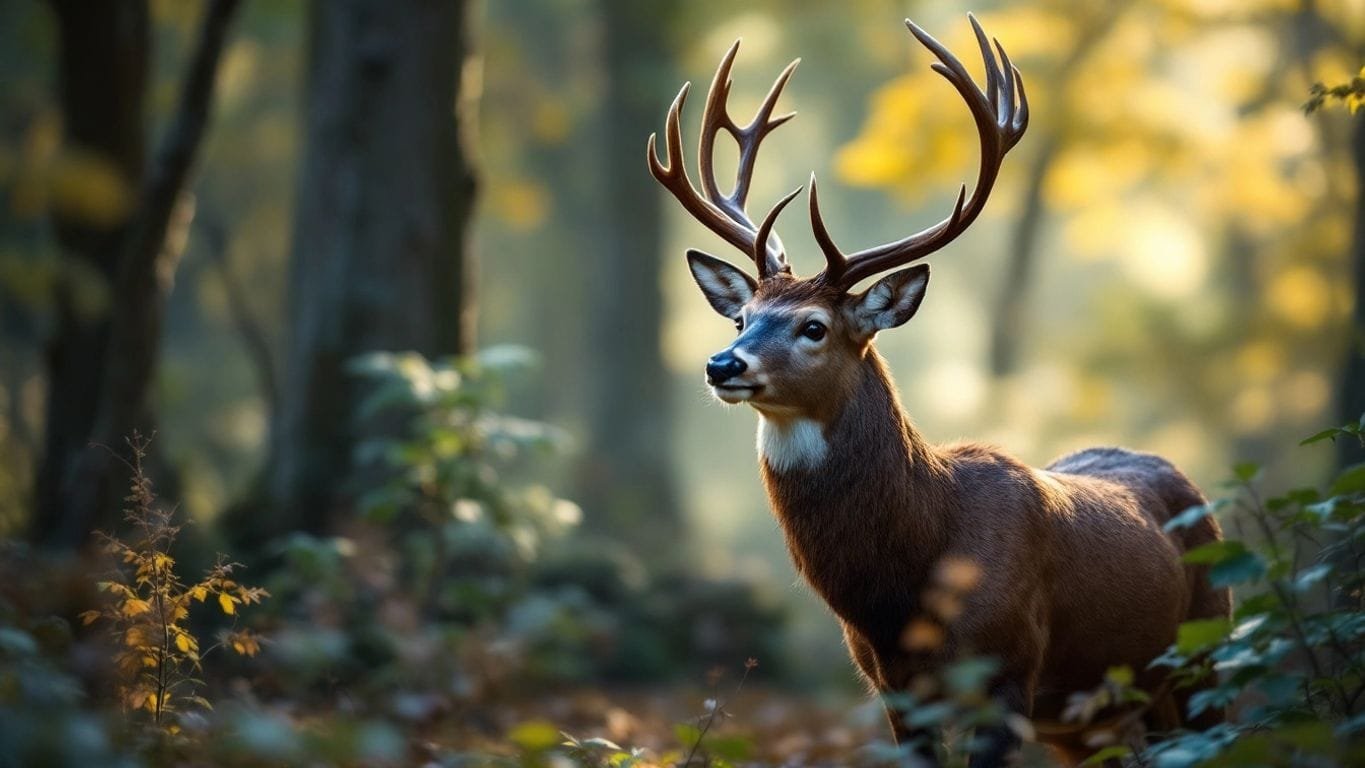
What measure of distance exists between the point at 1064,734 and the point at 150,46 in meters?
8.21

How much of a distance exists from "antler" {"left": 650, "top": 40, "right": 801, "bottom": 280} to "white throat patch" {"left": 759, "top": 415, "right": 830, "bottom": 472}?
0.79 metres

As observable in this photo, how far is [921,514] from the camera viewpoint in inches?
213

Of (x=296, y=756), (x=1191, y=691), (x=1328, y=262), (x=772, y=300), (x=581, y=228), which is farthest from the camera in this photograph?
(x=581, y=228)

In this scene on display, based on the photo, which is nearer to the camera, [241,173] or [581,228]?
Result: [241,173]

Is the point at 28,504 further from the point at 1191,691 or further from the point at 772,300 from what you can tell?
the point at 1191,691

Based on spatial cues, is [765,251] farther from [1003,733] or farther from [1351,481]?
[1351,481]

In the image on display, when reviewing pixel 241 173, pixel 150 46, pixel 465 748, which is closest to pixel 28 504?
pixel 150 46

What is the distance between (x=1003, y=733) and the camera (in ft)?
16.6

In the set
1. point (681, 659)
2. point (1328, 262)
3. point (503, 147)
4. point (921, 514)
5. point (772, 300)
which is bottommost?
point (921, 514)

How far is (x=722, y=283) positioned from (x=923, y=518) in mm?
1580

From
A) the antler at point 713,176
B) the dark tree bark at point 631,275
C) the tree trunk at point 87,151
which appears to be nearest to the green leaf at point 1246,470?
the antler at point 713,176

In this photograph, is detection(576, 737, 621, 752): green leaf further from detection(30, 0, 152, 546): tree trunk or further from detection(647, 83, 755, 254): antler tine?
detection(30, 0, 152, 546): tree trunk

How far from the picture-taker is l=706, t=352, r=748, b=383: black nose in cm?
538

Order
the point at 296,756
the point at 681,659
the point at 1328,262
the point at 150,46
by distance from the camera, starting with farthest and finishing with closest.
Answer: the point at 1328,262 < the point at 681,659 < the point at 150,46 < the point at 296,756
